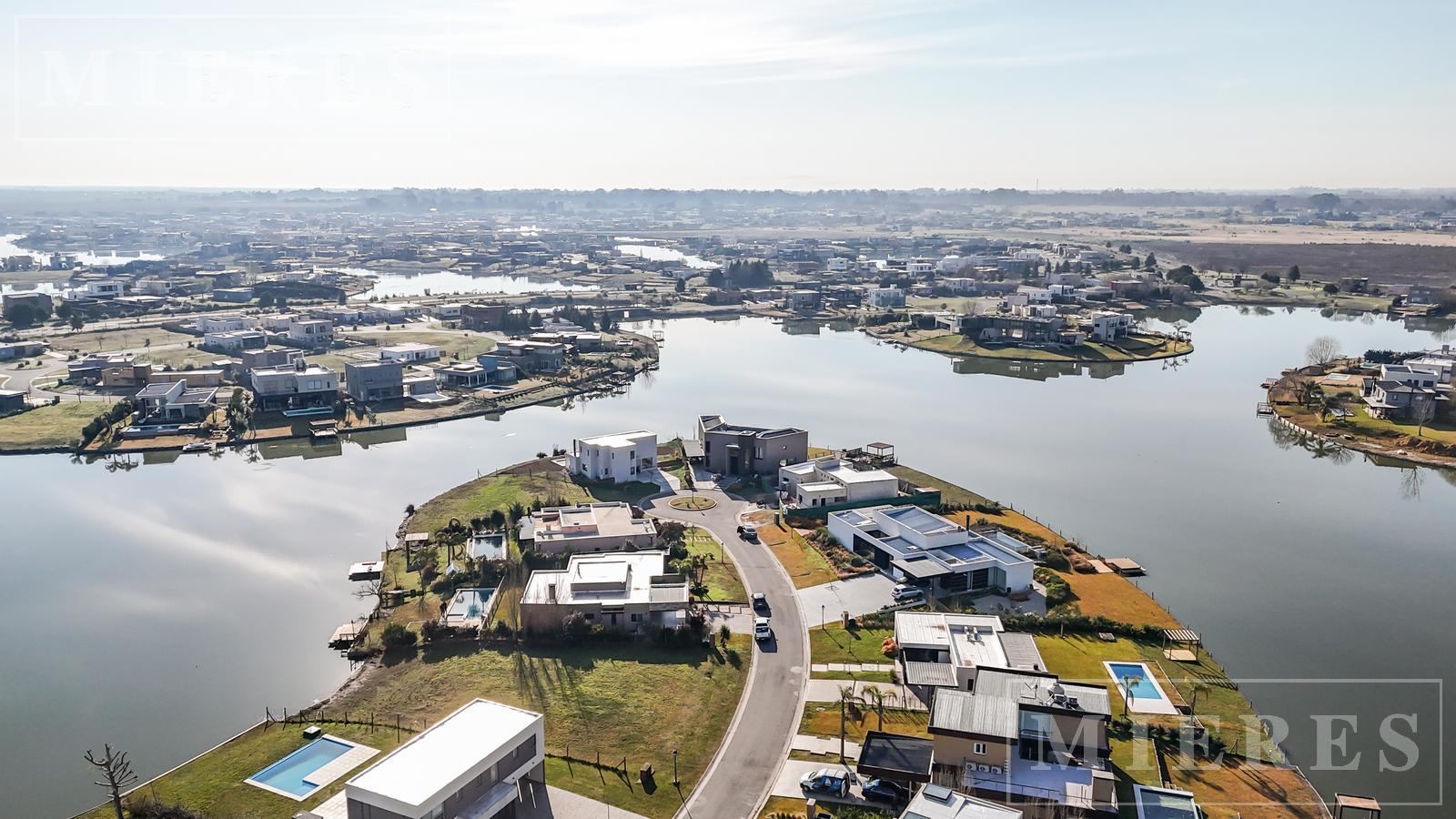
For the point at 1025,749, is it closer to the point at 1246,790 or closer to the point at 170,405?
the point at 1246,790

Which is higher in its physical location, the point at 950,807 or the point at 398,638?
the point at 950,807

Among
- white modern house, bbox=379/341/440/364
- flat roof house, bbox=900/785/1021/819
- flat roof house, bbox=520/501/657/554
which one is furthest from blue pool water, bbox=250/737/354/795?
white modern house, bbox=379/341/440/364

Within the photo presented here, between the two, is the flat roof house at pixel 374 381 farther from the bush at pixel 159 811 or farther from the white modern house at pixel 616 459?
the bush at pixel 159 811

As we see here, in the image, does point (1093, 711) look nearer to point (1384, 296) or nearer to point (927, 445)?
point (927, 445)

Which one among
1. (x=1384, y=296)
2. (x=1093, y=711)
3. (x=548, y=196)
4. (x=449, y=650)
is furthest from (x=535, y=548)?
(x=548, y=196)

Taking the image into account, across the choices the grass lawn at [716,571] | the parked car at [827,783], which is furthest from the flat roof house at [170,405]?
the parked car at [827,783]

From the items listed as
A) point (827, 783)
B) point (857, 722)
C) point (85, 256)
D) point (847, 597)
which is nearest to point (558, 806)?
point (827, 783)
